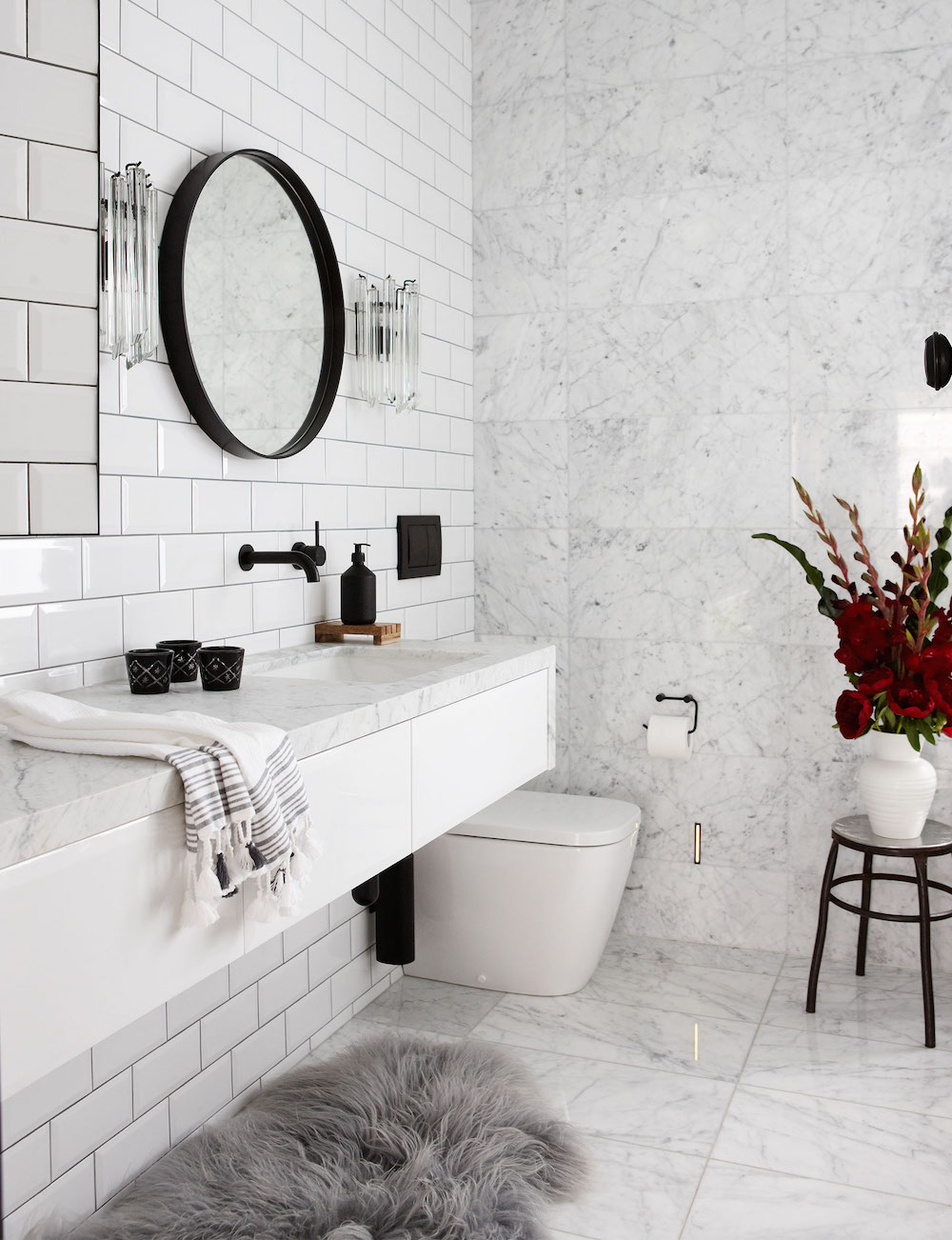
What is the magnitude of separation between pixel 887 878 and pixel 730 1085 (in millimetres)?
710

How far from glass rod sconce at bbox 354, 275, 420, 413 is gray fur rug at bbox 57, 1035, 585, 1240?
1581 millimetres

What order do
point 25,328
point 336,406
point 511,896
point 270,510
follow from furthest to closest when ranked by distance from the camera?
point 511,896 → point 336,406 → point 270,510 → point 25,328

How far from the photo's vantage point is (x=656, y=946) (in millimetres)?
3287

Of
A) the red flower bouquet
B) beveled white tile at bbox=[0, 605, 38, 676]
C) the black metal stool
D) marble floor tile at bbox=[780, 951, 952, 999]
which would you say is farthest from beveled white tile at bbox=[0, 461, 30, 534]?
marble floor tile at bbox=[780, 951, 952, 999]

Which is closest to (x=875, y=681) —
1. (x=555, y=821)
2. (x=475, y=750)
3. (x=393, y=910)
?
(x=555, y=821)

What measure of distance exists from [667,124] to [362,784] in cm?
236

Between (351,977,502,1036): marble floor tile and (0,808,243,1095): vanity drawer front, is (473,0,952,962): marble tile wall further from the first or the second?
(0,808,243,1095): vanity drawer front

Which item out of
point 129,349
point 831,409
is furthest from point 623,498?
point 129,349

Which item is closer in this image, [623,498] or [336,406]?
[336,406]

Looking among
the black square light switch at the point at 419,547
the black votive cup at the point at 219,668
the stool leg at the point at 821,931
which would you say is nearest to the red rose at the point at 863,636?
the stool leg at the point at 821,931

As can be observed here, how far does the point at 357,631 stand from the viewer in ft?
8.21

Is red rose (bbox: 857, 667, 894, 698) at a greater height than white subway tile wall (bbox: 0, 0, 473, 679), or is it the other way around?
white subway tile wall (bbox: 0, 0, 473, 679)

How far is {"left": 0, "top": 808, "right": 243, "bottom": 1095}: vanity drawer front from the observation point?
1085 mm

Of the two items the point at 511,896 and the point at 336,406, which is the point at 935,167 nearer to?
the point at 336,406
